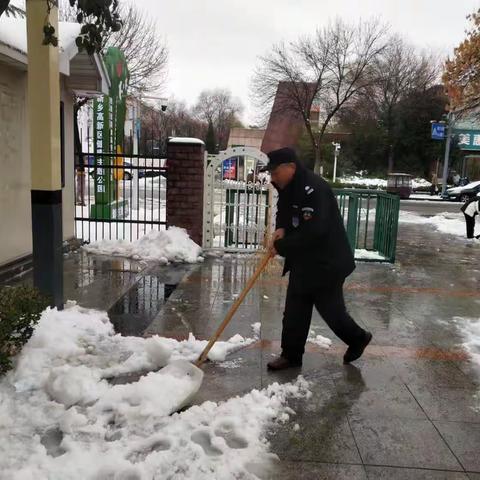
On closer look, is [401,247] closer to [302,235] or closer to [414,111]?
[302,235]

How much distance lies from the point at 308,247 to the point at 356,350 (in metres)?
1.02

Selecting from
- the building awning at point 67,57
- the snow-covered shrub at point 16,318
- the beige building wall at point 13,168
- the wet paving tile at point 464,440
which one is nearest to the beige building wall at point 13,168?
the beige building wall at point 13,168

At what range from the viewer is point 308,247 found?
158 inches

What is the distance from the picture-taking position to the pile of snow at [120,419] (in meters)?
2.80

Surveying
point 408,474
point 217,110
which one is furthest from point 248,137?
point 408,474

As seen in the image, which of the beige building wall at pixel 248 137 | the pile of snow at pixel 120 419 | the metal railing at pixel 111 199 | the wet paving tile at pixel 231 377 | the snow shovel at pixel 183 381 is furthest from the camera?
the beige building wall at pixel 248 137

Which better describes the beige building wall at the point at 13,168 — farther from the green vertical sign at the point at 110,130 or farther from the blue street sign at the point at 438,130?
the blue street sign at the point at 438,130

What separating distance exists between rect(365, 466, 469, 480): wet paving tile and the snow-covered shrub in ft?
7.97

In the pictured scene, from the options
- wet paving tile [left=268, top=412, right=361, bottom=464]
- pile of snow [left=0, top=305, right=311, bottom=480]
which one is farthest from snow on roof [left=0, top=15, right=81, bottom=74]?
wet paving tile [left=268, top=412, right=361, bottom=464]

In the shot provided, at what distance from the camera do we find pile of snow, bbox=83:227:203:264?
28.1 feet

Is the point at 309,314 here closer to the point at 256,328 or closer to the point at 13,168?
the point at 256,328

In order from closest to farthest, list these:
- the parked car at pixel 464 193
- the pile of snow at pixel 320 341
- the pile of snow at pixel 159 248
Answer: the pile of snow at pixel 320 341, the pile of snow at pixel 159 248, the parked car at pixel 464 193

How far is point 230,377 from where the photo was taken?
4.12 m

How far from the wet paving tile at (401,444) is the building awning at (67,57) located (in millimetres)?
4805
